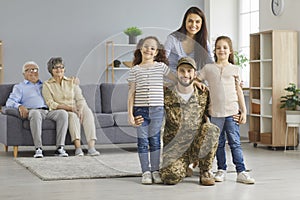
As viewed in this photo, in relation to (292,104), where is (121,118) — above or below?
below

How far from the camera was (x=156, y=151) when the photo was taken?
4551 millimetres

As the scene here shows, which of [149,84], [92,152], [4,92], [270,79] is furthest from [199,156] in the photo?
[4,92]

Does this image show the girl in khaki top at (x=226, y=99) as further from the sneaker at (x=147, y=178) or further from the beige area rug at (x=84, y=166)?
the beige area rug at (x=84, y=166)

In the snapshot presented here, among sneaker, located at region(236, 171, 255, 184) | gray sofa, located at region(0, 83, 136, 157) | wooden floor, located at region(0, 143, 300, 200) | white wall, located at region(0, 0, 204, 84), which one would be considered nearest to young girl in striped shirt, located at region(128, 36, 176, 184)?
wooden floor, located at region(0, 143, 300, 200)

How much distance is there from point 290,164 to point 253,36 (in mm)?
2136

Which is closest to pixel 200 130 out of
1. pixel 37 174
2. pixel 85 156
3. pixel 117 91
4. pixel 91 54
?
pixel 37 174

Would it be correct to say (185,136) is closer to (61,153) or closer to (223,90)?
(223,90)

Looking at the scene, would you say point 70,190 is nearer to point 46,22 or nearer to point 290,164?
point 290,164

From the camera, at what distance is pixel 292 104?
259 inches

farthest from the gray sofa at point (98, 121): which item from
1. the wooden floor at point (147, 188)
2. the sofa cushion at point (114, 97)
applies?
the wooden floor at point (147, 188)

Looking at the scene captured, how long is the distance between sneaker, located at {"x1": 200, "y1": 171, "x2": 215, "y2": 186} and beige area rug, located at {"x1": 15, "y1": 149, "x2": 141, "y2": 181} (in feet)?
2.21

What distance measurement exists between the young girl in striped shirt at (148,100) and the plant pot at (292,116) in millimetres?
2460

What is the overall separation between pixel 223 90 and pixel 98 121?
7.78 ft

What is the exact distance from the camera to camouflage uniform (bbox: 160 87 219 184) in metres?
4.47
